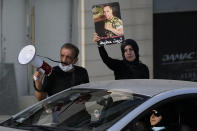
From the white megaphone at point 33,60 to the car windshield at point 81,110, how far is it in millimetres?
654

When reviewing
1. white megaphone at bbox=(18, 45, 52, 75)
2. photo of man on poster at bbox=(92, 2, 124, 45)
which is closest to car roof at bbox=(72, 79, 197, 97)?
white megaphone at bbox=(18, 45, 52, 75)

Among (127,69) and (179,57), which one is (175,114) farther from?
(179,57)

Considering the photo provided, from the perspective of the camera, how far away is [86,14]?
34.2ft

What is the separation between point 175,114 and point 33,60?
175 cm

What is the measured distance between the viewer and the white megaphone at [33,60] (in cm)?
576

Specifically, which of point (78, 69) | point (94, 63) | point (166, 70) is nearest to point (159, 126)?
point (78, 69)

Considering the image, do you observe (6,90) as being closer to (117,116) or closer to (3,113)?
(3,113)

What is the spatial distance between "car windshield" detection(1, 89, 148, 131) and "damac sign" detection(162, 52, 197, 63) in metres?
6.68

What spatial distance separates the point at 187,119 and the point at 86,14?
585 centimetres

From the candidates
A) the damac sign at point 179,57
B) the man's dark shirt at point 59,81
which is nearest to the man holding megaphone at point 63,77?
the man's dark shirt at point 59,81

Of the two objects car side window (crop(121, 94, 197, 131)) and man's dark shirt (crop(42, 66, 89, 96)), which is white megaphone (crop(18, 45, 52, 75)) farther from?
car side window (crop(121, 94, 197, 131))

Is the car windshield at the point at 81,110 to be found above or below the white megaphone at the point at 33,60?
below

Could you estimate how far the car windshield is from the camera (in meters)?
4.47

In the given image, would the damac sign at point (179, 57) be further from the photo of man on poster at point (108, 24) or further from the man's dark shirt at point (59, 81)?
the man's dark shirt at point (59, 81)
